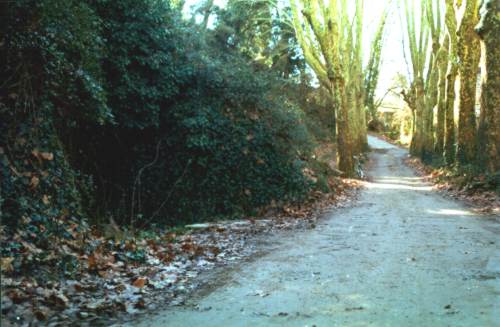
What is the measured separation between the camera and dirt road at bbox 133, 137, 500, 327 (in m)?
4.82

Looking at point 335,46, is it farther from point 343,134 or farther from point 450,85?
point 450,85

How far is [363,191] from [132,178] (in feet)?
30.2

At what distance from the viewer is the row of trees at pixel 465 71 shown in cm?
1481

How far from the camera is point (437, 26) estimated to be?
27.4 metres

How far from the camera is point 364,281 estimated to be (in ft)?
20.1

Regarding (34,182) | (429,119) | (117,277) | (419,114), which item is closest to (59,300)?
(117,277)

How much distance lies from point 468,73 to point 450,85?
4239 millimetres

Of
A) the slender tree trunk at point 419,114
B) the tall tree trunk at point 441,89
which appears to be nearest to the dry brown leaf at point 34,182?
the tall tree trunk at point 441,89

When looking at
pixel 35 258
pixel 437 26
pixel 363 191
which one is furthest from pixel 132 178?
pixel 437 26

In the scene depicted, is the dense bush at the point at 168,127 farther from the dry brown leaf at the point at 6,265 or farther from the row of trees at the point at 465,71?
the row of trees at the point at 465,71

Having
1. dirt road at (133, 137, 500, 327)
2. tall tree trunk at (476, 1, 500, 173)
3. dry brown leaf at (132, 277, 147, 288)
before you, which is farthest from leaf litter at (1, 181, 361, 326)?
tall tree trunk at (476, 1, 500, 173)

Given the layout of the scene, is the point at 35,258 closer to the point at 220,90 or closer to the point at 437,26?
the point at 220,90

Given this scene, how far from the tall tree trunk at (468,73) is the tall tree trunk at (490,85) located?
3521 millimetres

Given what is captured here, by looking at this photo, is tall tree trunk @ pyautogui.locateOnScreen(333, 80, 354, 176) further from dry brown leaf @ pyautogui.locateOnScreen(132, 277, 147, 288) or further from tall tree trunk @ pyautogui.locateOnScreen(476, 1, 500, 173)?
dry brown leaf @ pyautogui.locateOnScreen(132, 277, 147, 288)
